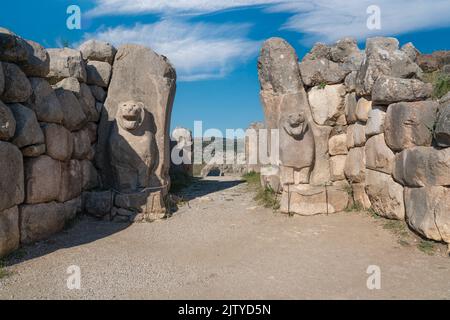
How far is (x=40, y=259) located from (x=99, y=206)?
2.08 meters

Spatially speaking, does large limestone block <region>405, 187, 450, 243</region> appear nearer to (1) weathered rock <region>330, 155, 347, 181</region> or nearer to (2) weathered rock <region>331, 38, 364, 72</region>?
(1) weathered rock <region>330, 155, 347, 181</region>

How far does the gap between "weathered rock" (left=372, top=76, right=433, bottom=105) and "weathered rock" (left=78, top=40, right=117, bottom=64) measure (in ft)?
16.0

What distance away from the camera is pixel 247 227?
607 centimetres

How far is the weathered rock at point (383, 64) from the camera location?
5.67m

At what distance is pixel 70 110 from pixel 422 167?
513 cm

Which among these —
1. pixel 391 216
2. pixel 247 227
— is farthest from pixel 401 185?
pixel 247 227

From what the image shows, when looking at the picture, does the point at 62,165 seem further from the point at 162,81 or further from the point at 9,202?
the point at 162,81

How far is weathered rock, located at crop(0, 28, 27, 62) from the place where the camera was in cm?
456

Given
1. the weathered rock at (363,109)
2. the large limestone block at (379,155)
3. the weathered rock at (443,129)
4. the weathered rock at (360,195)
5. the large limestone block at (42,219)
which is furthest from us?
the weathered rock at (360,195)

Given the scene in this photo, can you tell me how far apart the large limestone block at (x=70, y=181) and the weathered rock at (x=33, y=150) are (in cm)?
66

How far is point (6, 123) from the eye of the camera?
4375mm

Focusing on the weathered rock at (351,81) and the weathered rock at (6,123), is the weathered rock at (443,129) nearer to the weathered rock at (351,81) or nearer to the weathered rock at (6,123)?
the weathered rock at (351,81)

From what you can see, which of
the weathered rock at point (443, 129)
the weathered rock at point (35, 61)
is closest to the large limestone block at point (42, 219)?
the weathered rock at point (35, 61)

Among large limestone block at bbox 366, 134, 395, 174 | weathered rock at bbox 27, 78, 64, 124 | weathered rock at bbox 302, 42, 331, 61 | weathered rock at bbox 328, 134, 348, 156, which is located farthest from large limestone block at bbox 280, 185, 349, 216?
weathered rock at bbox 27, 78, 64, 124
